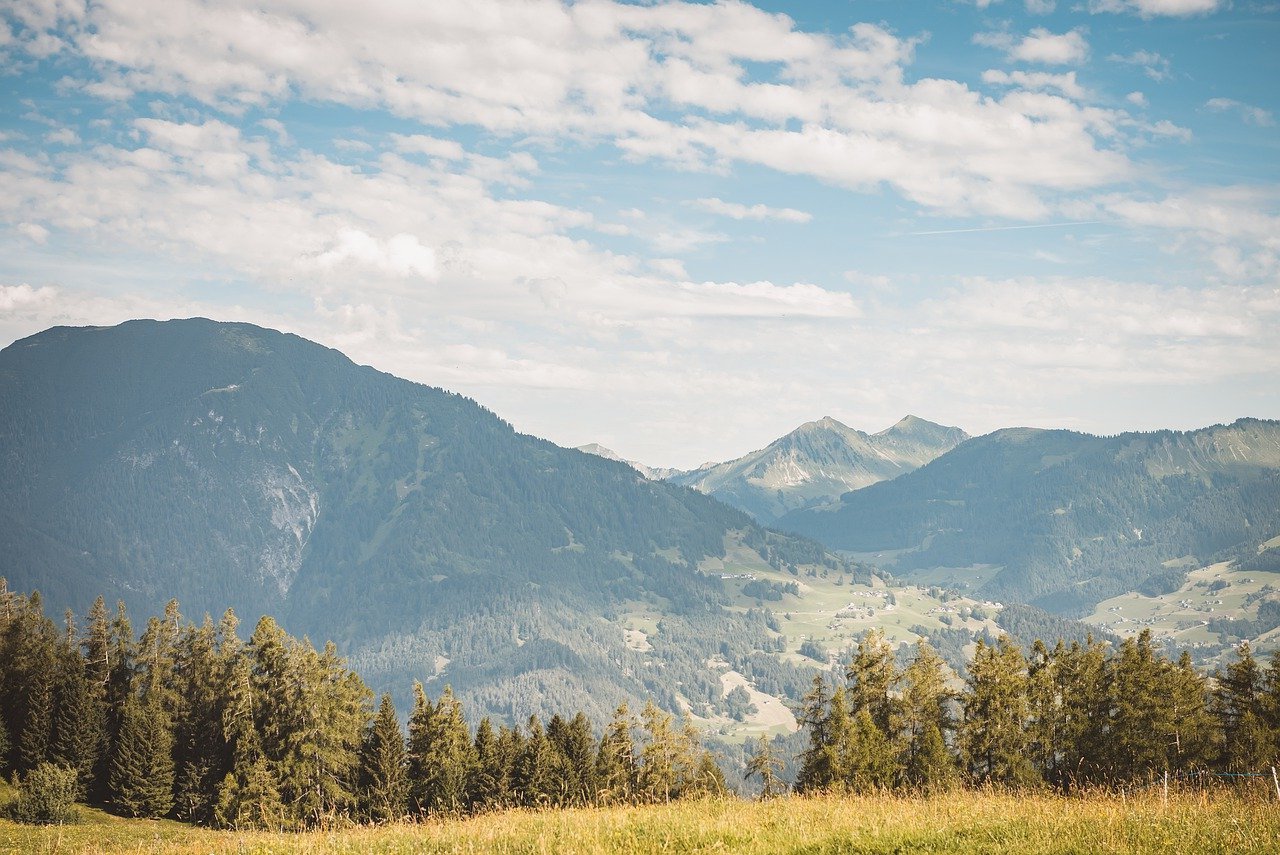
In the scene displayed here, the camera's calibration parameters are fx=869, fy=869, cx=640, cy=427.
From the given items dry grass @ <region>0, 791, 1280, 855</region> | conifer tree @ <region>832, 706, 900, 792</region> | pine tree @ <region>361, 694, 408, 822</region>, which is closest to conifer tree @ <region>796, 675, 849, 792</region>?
conifer tree @ <region>832, 706, 900, 792</region>

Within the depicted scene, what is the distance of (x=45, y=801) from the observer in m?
51.1

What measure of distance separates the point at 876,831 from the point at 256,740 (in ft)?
178

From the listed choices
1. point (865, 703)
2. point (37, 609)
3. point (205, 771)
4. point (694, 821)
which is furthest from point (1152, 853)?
point (37, 609)

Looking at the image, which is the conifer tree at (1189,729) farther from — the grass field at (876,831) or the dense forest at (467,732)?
the grass field at (876,831)

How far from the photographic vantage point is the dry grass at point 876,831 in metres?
15.0

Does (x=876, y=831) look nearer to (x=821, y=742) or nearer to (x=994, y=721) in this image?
(x=821, y=742)

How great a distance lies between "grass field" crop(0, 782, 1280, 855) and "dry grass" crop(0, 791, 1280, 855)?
0.08ft

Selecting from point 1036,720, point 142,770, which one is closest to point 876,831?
point 1036,720

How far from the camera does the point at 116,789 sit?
200ft

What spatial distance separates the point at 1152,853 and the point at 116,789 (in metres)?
67.5

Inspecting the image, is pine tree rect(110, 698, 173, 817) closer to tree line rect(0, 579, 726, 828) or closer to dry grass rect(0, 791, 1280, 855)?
tree line rect(0, 579, 726, 828)

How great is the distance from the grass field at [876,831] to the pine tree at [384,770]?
46495 mm

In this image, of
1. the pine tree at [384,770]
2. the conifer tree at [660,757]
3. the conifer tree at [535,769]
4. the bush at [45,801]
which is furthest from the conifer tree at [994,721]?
the bush at [45,801]

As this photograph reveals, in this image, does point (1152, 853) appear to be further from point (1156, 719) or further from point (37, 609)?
point (37, 609)
